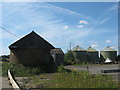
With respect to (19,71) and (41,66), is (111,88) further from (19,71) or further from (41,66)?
(41,66)

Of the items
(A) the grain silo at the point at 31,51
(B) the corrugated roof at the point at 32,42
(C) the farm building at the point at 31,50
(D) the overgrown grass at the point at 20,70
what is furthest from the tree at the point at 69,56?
(D) the overgrown grass at the point at 20,70

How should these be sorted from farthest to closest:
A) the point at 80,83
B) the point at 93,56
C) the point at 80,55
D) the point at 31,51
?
1. the point at 93,56
2. the point at 80,55
3. the point at 31,51
4. the point at 80,83

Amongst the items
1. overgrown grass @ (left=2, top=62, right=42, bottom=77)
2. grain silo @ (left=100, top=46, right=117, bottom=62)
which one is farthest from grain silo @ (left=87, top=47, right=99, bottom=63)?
overgrown grass @ (left=2, top=62, right=42, bottom=77)

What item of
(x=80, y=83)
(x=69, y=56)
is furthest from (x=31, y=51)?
(x=69, y=56)

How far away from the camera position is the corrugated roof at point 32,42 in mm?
27375

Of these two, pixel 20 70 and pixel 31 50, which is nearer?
pixel 20 70

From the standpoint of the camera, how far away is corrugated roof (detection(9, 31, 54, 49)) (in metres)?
27.4

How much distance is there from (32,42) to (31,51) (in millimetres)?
1405

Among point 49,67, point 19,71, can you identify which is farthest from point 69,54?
point 19,71

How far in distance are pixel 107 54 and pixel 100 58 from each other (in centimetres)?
298

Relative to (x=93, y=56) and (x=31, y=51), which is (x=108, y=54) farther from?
(x=31, y=51)

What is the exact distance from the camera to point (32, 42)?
90.8 feet

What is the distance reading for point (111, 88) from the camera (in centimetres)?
1039

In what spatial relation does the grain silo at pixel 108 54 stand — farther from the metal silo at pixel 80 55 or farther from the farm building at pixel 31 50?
the farm building at pixel 31 50
